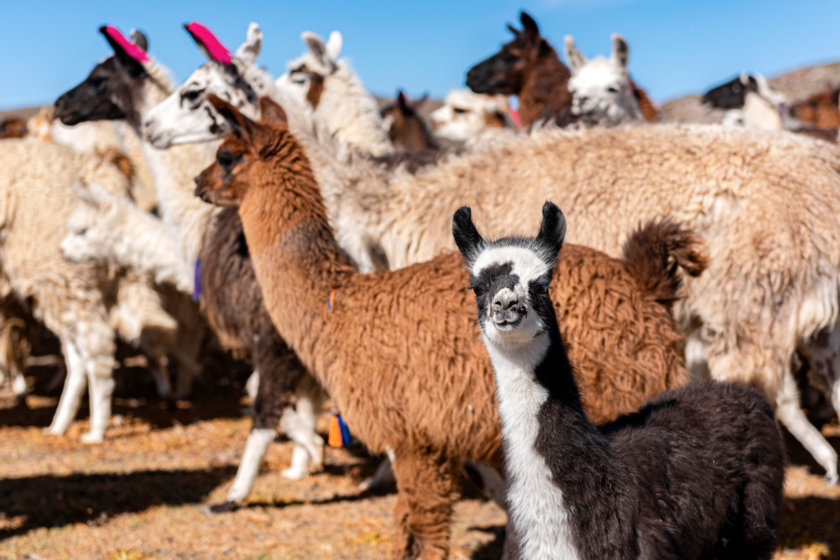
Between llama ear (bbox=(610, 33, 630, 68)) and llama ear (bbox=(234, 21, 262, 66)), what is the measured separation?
2.51 meters

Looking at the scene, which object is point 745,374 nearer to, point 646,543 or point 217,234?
point 646,543

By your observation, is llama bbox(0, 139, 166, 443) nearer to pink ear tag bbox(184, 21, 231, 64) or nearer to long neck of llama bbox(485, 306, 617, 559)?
pink ear tag bbox(184, 21, 231, 64)

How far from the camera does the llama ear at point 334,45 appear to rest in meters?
7.86

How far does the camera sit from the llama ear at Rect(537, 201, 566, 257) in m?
2.57

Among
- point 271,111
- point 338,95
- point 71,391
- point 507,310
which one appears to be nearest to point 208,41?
point 271,111

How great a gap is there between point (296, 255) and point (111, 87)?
3.30 m

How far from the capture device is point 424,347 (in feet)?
11.8

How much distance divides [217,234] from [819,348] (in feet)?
11.6

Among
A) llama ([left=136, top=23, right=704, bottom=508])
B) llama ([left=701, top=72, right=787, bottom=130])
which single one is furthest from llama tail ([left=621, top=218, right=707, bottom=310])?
llama ([left=701, top=72, right=787, bottom=130])

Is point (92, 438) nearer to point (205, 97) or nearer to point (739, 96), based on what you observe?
point (205, 97)

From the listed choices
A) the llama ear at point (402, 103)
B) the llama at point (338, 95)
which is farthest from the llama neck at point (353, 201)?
the llama ear at point (402, 103)

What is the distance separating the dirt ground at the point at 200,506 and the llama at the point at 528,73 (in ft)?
10.5

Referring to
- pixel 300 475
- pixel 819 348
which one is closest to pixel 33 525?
pixel 300 475

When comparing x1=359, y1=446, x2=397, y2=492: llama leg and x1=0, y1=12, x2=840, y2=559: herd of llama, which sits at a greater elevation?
x1=0, y1=12, x2=840, y2=559: herd of llama
